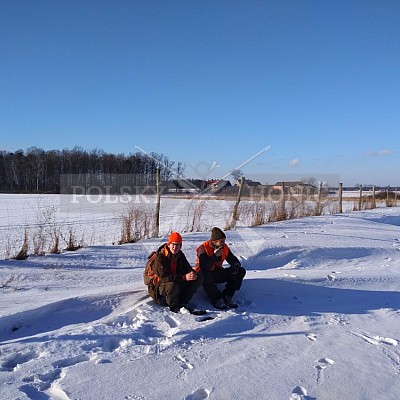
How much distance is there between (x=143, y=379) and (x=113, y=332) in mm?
932

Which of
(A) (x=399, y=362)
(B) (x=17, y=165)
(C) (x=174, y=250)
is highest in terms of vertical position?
(B) (x=17, y=165)

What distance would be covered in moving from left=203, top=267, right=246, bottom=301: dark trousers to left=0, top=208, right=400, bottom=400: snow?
0.20m

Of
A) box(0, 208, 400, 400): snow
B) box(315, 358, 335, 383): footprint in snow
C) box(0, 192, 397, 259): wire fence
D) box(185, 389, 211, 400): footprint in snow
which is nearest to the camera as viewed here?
box(185, 389, 211, 400): footprint in snow

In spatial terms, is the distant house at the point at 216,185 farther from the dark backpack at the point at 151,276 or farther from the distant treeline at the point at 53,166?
the distant treeline at the point at 53,166

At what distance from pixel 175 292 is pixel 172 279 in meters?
0.16

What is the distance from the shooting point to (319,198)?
1469 centimetres

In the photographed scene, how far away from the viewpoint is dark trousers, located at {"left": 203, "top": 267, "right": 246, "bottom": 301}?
14.8 ft

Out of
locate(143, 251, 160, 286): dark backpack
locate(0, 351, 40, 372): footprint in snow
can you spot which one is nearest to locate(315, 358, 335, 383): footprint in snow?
locate(143, 251, 160, 286): dark backpack

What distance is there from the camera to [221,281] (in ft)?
15.3

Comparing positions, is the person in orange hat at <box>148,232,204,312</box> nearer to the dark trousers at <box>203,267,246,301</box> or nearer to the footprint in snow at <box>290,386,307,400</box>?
the dark trousers at <box>203,267,246,301</box>

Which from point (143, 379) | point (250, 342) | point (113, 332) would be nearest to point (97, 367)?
point (143, 379)

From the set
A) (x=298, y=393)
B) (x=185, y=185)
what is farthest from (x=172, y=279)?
(x=185, y=185)

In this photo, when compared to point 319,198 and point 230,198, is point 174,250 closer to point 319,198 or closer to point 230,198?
point 319,198

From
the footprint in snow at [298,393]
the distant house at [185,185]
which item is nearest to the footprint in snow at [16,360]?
the footprint in snow at [298,393]
